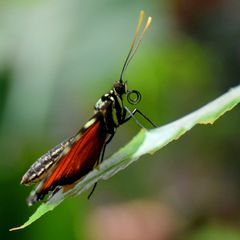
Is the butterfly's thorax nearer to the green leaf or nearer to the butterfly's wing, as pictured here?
the butterfly's wing

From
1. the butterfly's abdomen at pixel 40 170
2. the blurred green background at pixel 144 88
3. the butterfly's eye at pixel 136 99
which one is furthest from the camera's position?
the blurred green background at pixel 144 88

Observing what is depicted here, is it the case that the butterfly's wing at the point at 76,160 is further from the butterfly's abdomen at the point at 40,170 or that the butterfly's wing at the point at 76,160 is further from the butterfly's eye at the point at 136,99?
the butterfly's eye at the point at 136,99

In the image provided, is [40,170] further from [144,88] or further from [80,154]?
[144,88]

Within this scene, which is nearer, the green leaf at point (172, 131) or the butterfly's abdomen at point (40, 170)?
the green leaf at point (172, 131)

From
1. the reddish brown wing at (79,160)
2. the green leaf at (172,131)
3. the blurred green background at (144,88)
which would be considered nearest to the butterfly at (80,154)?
the reddish brown wing at (79,160)

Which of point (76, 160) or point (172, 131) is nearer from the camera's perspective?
point (172, 131)

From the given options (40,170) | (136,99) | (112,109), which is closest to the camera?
(40,170)

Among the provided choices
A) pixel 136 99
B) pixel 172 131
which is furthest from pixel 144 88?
pixel 172 131

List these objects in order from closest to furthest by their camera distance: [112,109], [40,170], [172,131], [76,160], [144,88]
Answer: [172,131] → [76,160] → [40,170] → [112,109] → [144,88]
